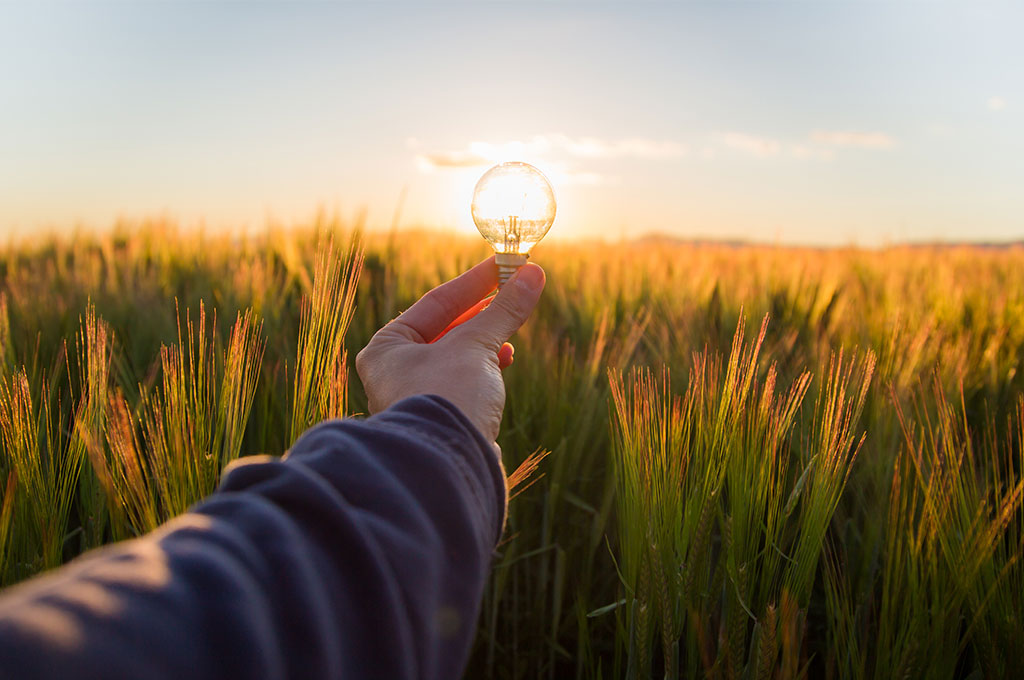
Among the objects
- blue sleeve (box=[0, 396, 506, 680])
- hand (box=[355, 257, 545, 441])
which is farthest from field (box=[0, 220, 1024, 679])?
blue sleeve (box=[0, 396, 506, 680])

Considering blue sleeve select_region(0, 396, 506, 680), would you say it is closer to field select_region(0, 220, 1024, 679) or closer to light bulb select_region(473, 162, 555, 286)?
field select_region(0, 220, 1024, 679)

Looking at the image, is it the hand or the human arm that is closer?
the human arm

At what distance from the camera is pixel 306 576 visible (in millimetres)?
443

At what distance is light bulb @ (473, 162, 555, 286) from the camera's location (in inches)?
43.6

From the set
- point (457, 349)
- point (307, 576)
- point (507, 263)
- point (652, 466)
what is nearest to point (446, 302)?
point (507, 263)

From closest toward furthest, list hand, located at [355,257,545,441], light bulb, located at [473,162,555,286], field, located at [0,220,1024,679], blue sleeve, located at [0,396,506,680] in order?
blue sleeve, located at [0,396,506,680] → hand, located at [355,257,545,441] → field, located at [0,220,1024,679] → light bulb, located at [473,162,555,286]

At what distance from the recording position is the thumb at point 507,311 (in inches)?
36.5

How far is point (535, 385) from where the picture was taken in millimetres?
1653

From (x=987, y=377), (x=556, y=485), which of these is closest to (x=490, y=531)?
(x=556, y=485)

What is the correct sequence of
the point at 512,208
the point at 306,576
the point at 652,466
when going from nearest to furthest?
the point at 306,576 → the point at 652,466 → the point at 512,208

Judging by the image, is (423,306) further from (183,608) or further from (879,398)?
(879,398)

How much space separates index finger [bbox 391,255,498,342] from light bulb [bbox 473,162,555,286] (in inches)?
1.5

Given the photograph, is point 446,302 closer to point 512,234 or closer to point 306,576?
point 512,234

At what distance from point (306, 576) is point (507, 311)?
22.7 inches
